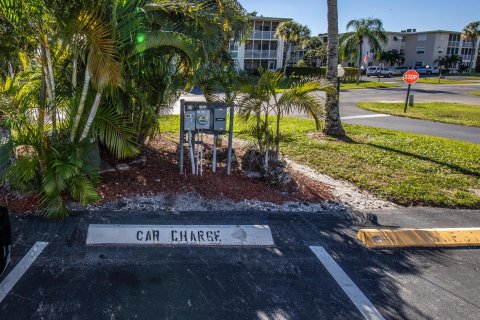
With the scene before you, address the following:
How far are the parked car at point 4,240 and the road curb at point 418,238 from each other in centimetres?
412

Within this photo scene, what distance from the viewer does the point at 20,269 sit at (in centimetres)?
396

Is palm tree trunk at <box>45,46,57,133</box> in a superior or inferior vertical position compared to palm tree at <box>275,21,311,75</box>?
inferior

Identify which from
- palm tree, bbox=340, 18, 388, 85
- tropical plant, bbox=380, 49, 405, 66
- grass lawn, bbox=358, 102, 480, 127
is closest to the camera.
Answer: grass lawn, bbox=358, 102, 480, 127

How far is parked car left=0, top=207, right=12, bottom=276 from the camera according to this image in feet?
12.1

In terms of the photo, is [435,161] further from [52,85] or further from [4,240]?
[4,240]

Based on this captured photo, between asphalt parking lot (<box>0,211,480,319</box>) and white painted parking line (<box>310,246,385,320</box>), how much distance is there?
4cm

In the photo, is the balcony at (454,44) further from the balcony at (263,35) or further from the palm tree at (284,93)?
the palm tree at (284,93)

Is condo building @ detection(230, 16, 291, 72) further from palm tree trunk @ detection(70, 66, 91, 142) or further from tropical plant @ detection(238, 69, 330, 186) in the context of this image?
palm tree trunk @ detection(70, 66, 91, 142)

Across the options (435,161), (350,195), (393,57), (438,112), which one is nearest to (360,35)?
(438,112)

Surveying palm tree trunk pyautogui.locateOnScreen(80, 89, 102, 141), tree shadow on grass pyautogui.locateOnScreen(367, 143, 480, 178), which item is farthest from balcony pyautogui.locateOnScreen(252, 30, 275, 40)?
palm tree trunk pyautogui.locateOnScreen(80, 89, 102, 141)

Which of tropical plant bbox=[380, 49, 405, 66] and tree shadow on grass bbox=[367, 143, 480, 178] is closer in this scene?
tree shadow on grass bbox=[367, 143, 480, 178]

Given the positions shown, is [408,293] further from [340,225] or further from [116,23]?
[116,23]

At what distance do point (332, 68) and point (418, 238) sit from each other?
7218mm

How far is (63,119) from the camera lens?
558cm
